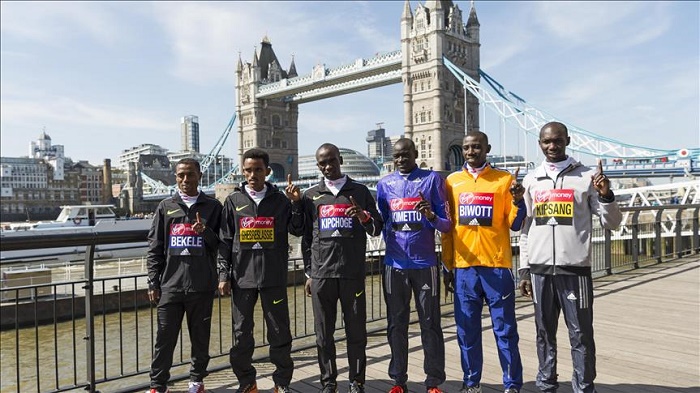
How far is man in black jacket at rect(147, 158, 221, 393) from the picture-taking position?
3574mm

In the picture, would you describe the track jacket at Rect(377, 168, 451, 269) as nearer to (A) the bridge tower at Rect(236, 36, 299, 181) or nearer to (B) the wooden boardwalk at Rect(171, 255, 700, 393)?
(B) the wooden boardwalk at Rect(171, 255, 700, 393)

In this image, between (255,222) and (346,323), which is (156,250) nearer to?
(255,222)

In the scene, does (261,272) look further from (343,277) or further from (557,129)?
(557,129)

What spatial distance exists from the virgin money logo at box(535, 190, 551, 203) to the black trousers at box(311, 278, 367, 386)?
1320mm

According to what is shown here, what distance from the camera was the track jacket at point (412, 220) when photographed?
11.9ft

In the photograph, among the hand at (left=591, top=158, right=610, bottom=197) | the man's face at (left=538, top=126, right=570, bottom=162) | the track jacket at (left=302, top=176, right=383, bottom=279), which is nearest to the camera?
the hand at (left=591, top=158, right=610, bottom=197)

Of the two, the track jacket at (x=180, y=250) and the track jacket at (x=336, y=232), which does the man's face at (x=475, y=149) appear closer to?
the track jacket at (x=336, y=232)

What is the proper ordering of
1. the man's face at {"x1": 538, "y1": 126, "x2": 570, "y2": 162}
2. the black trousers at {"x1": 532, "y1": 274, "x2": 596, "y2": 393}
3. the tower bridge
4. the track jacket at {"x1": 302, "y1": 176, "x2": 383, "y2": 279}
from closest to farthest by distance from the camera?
1. the black trousers at {"x1": 532, "y1": 274, "x2": 596, "y2": 393}
2. the man's face at {"x1": 538, "y1": 126, "x2": 570, "y2": 162}
3. the track jacket at {"x1": 302, "y1": 176, "x2": 383, "y2": 279}
4. the tower bridge

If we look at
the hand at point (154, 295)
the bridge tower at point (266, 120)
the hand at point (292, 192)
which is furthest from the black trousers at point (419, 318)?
the bridge tower at point (266, 120)

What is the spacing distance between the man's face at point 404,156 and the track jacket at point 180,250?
1.42 m

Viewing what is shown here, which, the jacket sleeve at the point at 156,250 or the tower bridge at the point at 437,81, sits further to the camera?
the tower bridge at the point at 437,81

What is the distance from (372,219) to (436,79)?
5870 centimetres

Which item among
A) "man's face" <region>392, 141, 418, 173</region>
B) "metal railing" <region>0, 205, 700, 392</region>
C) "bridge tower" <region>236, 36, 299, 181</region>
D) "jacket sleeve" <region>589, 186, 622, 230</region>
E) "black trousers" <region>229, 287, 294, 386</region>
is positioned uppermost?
"bridge tower" <region>236, 36, 299, 181</region>

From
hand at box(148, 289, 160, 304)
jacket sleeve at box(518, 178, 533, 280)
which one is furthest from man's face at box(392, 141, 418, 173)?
hand at box(148, 289, 160, 304)
